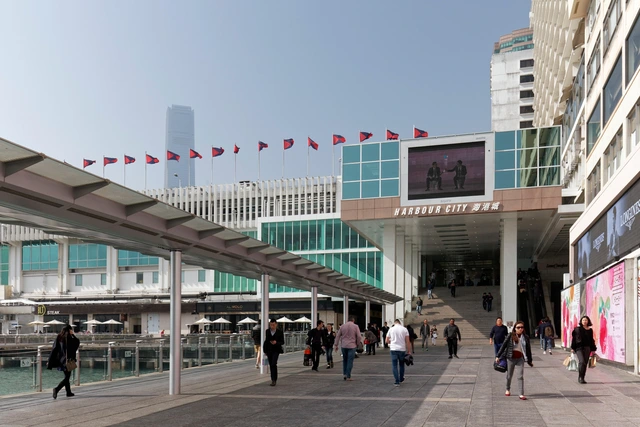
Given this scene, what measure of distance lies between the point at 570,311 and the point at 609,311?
36.4 ft

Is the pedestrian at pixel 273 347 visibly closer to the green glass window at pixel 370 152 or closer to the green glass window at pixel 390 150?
the green glass window at pixel 390 150

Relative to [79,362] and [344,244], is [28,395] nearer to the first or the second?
[79,362]

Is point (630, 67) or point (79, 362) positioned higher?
point (630, 67)

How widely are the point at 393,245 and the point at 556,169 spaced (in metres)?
13.9

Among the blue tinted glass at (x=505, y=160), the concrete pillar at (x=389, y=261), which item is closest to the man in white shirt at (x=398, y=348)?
the blue tinted glass at (x=505, y=160)

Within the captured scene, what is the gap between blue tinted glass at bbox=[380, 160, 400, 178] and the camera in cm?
4838

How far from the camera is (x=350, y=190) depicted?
1962 inches

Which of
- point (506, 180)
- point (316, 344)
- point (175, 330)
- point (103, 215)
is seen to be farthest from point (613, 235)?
point (506, 180)

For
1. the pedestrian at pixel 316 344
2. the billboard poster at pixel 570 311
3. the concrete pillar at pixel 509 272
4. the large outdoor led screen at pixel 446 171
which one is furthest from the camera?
the concrete pillar at pixel 509 272

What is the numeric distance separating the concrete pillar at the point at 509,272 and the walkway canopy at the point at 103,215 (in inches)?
1198

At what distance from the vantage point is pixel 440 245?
64.8 metres

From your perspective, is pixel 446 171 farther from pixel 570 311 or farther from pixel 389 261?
pixel 570 311

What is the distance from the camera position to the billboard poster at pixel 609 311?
20.4 meters

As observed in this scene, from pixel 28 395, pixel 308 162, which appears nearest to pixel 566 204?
pixel 28 395
